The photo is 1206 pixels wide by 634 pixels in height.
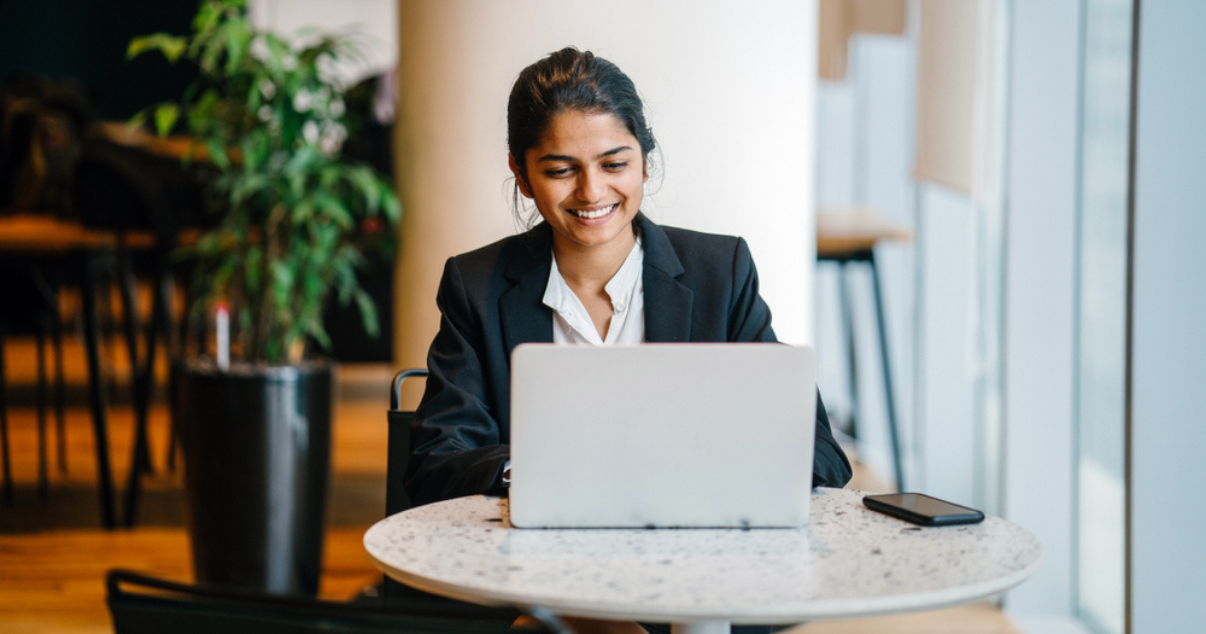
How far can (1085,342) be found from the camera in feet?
8.73

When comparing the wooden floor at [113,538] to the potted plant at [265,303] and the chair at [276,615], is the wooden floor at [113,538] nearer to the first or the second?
the potted plant at [265,303]

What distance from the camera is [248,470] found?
285 centimetres

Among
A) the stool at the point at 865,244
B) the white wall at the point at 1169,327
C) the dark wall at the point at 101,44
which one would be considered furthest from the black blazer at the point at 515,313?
the dark wall at the point at 101,44

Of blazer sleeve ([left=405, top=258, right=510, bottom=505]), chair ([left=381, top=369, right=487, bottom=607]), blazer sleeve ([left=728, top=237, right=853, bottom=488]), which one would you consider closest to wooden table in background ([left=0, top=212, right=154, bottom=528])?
chair ([left=381, top=369, right=487, bottom=607])

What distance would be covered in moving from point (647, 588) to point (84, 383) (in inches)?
265

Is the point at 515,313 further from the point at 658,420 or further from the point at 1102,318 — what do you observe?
the point at 1102,318

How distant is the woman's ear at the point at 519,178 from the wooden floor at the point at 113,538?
1.80 feet

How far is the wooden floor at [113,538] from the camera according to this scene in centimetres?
281

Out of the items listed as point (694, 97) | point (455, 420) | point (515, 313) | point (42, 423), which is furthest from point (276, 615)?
point (42, 423)

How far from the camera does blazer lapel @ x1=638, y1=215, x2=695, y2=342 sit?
61.6 inches

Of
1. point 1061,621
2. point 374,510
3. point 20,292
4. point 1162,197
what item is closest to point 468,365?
point 1162,197

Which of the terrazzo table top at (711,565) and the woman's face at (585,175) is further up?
the woman's face at (585,175)

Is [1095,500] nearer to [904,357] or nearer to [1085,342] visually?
[1085,342]

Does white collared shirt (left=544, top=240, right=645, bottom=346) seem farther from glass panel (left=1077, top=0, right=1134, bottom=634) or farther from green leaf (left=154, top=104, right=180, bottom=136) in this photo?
green leaf (left=154, top=104, right=180, bottom=136)
